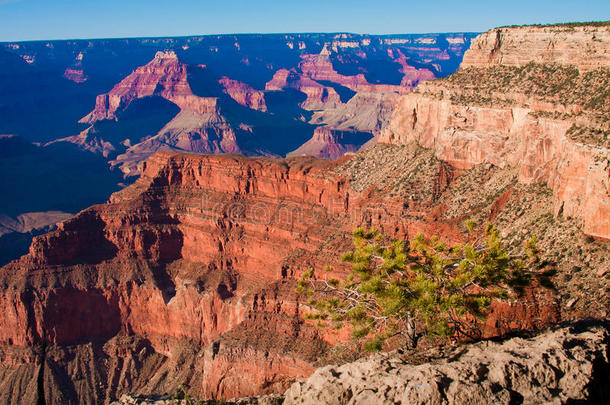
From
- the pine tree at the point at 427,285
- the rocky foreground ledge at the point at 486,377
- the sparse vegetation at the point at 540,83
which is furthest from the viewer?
the sparse vegetation at the point at 540,83

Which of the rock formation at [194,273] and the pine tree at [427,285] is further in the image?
the rock formation at [194,273]

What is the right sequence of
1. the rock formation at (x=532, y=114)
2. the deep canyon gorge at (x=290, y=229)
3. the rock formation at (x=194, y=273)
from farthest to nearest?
1. the rock formation at (x=194, y=273)
2. the deep canyon gorge at (x=290, y=229)
3. the rock formation at (x=532, y=114)

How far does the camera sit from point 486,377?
784 inches

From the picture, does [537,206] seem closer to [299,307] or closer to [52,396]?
[299,307]

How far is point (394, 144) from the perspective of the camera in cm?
7062

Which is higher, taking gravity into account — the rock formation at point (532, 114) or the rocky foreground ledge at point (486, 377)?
the rock formation at point (532, 114)

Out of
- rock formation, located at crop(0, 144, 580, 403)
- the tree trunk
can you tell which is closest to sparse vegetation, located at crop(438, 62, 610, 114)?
rock formation, located at crop(0, 144, 580, 403)

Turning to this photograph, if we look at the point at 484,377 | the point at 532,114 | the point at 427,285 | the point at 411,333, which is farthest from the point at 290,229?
the point at 484,377

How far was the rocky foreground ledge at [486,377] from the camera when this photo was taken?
19.1 meters

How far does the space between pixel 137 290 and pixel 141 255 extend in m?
6.25

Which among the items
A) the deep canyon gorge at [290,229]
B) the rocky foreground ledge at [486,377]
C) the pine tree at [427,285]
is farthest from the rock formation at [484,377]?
the deep canyon gorge at [290,229]

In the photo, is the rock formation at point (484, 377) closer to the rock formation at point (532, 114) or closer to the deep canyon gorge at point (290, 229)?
the deep canyon gorge at point (290, 229)

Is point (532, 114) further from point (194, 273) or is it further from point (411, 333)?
point (194, 273)

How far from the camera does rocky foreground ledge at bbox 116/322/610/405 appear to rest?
752 inches
